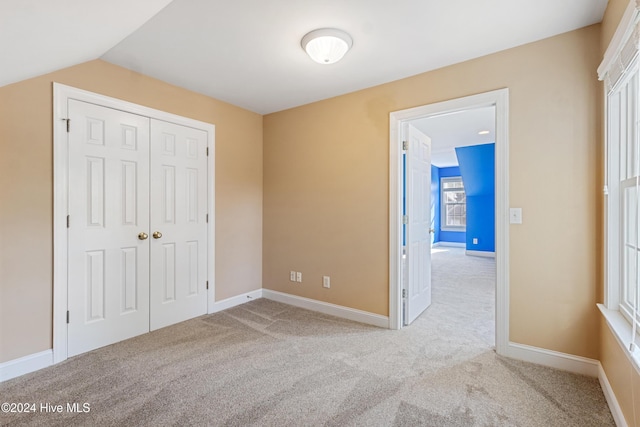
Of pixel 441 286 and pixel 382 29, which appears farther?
pixel 441 286

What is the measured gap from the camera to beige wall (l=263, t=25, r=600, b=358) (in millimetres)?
2070

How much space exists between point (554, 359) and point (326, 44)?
280cm

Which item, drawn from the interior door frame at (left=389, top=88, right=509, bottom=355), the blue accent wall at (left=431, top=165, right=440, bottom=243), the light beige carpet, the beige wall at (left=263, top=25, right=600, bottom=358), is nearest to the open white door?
the interior door frame at (left=389, top=88, right=509, bottom=355)

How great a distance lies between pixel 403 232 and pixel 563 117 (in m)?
1.51

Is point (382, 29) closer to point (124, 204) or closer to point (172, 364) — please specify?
point (124, 204)

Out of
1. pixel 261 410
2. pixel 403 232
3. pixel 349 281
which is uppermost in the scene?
pixel 403 232

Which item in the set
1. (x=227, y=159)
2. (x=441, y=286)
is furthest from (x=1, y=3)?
(x=441, y=286)

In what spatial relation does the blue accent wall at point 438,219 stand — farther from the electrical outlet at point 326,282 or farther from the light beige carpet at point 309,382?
the light beige carpet at point 309,382

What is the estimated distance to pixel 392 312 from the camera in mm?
2934

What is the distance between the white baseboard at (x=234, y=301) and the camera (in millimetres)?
3413

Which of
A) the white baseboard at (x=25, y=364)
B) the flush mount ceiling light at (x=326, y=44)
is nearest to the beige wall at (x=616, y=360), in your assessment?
the flush mount ceiling light at (x=326, y=44)

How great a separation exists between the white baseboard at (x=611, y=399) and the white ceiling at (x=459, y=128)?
105 inches

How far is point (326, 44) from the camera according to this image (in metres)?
2.11

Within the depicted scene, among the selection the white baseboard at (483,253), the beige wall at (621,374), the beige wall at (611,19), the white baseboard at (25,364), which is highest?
the beige wall at (611,19)
